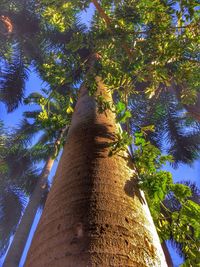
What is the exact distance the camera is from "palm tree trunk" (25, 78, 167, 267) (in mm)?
1410

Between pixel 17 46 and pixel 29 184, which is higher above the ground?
pixel 17 46

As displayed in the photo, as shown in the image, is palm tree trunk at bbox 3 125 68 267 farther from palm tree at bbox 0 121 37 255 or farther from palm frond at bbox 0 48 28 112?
palm frond at bbox 0 48 28 112

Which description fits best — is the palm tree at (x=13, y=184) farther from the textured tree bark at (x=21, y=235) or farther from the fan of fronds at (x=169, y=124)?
the fan of fronds at (x=169, y=124)

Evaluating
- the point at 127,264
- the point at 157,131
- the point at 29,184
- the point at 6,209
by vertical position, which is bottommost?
the point at 127,264

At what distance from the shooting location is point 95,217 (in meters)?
1.64

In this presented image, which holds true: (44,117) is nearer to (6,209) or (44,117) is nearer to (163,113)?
(163,113)

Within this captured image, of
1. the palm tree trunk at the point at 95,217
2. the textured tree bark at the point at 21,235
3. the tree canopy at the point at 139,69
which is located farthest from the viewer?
the textured tree bark at the point at 21,235

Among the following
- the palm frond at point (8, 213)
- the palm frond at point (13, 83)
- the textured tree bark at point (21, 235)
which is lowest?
the textured tree bark at point (21, 235)

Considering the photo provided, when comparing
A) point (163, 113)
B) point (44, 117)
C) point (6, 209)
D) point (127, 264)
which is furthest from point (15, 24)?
point (127, 264)

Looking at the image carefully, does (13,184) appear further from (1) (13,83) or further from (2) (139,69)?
(2) (139,69)

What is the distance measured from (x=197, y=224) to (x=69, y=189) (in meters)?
1.37

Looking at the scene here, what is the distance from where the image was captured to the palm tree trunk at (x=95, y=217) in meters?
1.41

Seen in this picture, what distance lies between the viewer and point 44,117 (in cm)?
361

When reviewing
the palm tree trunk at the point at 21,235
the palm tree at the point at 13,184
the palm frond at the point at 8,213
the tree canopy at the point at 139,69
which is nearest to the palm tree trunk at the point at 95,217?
the tree canopy at the point at 139,69
